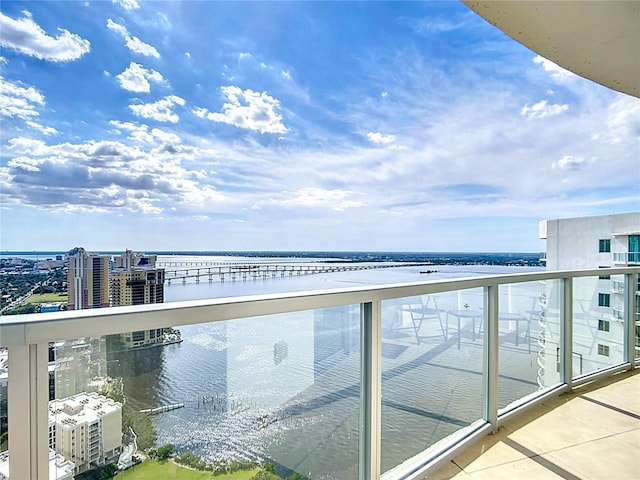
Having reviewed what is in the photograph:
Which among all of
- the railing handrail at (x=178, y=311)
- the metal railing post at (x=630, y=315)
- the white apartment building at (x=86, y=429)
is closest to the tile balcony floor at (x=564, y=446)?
the metal railing post at (x=630, y=315)

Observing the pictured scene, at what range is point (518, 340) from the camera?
8.43ft

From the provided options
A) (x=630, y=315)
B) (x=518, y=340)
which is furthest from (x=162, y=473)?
(x=630, y=315)

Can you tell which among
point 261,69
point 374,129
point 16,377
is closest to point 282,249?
point 261,69

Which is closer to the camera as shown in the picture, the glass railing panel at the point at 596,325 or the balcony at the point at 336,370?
the balcony at the point at 336,370

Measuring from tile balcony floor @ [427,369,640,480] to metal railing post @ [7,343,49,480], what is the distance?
5.65 feet

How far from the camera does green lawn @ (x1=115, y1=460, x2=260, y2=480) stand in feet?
3.55

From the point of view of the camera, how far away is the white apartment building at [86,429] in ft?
3.07

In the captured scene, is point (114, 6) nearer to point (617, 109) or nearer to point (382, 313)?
point (382, 313)

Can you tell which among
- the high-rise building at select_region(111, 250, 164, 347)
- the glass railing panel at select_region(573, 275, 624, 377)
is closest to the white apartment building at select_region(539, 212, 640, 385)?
the glass railing panel at select_region(573, 275, 624, 377)

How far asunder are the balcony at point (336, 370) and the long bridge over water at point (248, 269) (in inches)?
108

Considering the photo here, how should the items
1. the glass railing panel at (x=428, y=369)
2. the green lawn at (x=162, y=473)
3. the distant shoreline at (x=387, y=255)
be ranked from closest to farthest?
the green lawn at (x=162, y=473) → the glass railing panel at (x=428, y=369) → the distant shoreline at (x=387, y=255)

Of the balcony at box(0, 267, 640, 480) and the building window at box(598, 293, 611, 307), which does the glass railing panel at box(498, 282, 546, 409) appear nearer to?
the balcony at box(0, 267, 640, 480)

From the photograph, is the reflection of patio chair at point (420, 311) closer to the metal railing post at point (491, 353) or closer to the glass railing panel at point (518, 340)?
the metal railing post at point (491, 353)

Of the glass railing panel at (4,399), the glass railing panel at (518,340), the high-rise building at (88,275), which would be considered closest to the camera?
the glass railing panel at (4,399)
